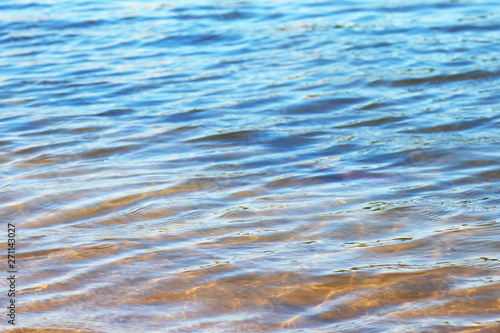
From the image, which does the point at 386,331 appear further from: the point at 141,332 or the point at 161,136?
the point at 161,136

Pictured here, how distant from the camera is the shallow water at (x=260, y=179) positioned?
10.9 feet

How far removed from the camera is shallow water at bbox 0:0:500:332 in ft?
10.9

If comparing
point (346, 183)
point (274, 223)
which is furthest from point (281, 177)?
point (274, 223)

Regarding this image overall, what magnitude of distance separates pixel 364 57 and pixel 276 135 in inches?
123

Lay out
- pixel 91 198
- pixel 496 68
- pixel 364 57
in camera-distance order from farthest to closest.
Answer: pixel 364 57 < pixel 496 68 < pixel 91 198

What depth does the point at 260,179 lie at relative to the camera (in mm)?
5062

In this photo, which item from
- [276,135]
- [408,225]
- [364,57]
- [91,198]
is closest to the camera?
[408,225]

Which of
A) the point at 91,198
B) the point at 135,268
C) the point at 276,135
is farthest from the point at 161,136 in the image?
→ the point at 135,268

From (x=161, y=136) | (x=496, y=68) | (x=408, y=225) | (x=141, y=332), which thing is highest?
(x=496, y=68)

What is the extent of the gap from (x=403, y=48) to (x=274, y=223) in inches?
220

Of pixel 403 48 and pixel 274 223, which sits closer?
pixel 274 223

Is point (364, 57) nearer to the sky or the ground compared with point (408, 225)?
nearer to the sky

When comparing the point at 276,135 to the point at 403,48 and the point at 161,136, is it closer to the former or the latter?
the point at 161,136

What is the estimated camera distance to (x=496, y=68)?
→ 791 cm
